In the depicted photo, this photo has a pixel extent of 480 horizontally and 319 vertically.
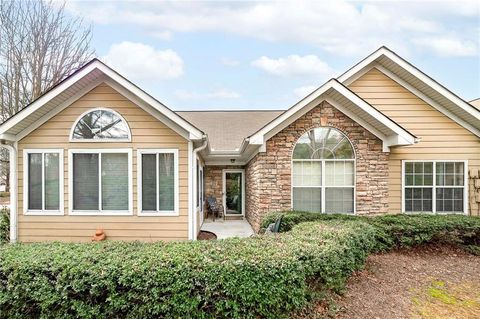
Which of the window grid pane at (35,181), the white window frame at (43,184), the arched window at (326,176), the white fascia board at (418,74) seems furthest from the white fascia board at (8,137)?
the white fascia board at (418,74)

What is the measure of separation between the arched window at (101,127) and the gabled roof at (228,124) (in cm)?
506

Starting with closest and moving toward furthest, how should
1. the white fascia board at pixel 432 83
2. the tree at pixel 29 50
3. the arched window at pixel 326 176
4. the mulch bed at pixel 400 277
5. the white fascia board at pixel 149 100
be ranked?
the mulch bed at pixel 400 277, the white fascia board at pixel 149 100, the white fascia board at pixel 432 83, the arched window at pixel 326 176, the tree at pixel 29 50

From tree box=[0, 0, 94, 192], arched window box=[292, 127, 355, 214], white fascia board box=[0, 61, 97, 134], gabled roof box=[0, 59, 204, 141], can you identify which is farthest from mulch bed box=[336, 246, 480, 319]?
tree box=[0, 0, 94, 192]

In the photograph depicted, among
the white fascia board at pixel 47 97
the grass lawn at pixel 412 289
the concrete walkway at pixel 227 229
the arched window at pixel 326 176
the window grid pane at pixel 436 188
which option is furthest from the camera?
the concrete walkway at pixel 227 229

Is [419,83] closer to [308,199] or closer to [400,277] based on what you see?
[308,199]

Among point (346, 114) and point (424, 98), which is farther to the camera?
point (424, 98)

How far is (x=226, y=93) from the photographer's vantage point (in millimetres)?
28875

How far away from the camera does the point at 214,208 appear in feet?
42.0

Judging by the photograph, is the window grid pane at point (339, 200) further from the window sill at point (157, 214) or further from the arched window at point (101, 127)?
the arched window at point (101, 127)

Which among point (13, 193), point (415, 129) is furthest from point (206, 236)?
point (415, 129)

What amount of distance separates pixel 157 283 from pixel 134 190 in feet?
13.7

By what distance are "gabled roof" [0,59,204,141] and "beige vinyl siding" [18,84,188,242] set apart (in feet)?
0.46

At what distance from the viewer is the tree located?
41.7 ft

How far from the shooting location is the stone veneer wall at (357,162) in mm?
8430
